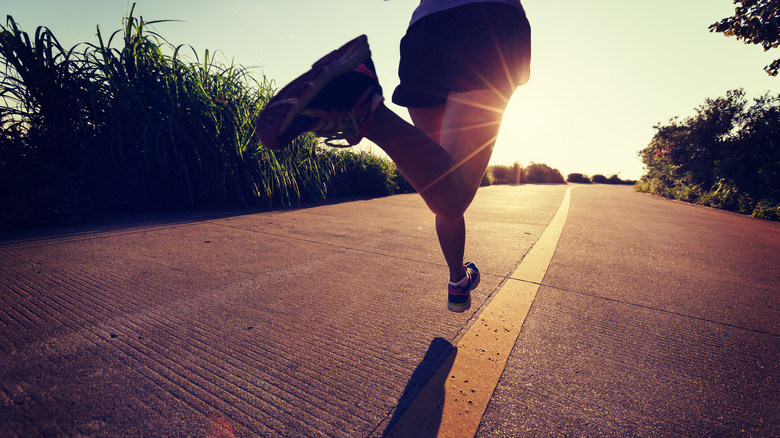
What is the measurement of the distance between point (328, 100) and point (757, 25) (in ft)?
29.1

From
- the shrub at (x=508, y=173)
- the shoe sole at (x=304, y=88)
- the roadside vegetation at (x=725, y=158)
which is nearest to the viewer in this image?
the shoe sole at (x=304, y=88)

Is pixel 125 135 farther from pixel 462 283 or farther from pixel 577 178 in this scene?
pixel 577 178

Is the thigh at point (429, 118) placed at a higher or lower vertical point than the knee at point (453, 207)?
higher

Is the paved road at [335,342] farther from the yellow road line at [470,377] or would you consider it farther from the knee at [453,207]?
the knee at [453,207]

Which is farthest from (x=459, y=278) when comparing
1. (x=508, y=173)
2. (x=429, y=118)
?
(x=508, y=173)

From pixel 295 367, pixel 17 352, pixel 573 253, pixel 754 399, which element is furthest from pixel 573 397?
pixel 573 253

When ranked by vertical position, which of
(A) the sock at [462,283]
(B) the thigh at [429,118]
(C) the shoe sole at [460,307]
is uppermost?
(B) the thigh at [429,118]

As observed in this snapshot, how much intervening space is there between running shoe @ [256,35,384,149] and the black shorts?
459 mm

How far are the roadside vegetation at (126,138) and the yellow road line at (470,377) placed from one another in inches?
155

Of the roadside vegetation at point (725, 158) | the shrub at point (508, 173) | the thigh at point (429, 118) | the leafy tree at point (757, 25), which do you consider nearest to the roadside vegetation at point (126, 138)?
the thigh at point (429, 118)

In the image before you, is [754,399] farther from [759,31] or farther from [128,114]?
[759,31]

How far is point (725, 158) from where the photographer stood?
34.4 feet

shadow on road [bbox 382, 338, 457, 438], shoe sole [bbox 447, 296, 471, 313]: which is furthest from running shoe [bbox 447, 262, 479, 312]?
shadow on road [bbox 382, 338, 457, 438]

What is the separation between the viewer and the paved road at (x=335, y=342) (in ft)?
3.09
